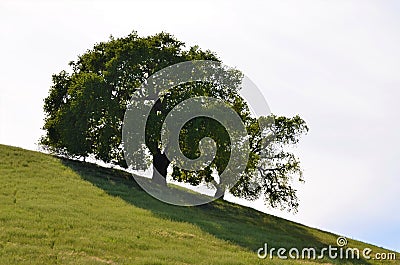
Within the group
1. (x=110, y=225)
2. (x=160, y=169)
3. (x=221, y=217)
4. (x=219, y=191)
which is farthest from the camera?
(x=219, y=191)

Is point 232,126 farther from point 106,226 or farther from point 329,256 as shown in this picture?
point 106,226

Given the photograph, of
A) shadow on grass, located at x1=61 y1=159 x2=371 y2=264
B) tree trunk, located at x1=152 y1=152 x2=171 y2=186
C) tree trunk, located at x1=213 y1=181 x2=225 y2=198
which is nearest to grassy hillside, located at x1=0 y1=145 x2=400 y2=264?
shadow on grass, located at x1=61 y1=159 x2=371 y2=264

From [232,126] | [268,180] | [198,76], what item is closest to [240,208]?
[268,180]

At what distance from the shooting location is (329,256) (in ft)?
124

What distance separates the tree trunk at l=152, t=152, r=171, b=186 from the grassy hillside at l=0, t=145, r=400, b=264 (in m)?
2.92

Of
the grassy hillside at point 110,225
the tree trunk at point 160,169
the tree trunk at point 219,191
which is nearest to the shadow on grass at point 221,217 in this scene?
the grassy hillside at point 110,225

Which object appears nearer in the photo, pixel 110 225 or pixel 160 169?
pixel 110 225

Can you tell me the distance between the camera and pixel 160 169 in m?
55.7

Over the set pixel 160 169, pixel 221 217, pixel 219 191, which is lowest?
pixel 221 217

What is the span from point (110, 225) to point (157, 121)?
21299 millimetres

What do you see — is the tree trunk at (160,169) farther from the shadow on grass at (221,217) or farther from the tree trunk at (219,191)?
the tree trunk at (219,191)

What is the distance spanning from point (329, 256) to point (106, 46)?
3761cm

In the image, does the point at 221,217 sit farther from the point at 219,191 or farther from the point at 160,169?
the point at 160,169

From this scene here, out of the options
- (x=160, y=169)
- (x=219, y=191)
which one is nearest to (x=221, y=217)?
(x=219, y=191)
